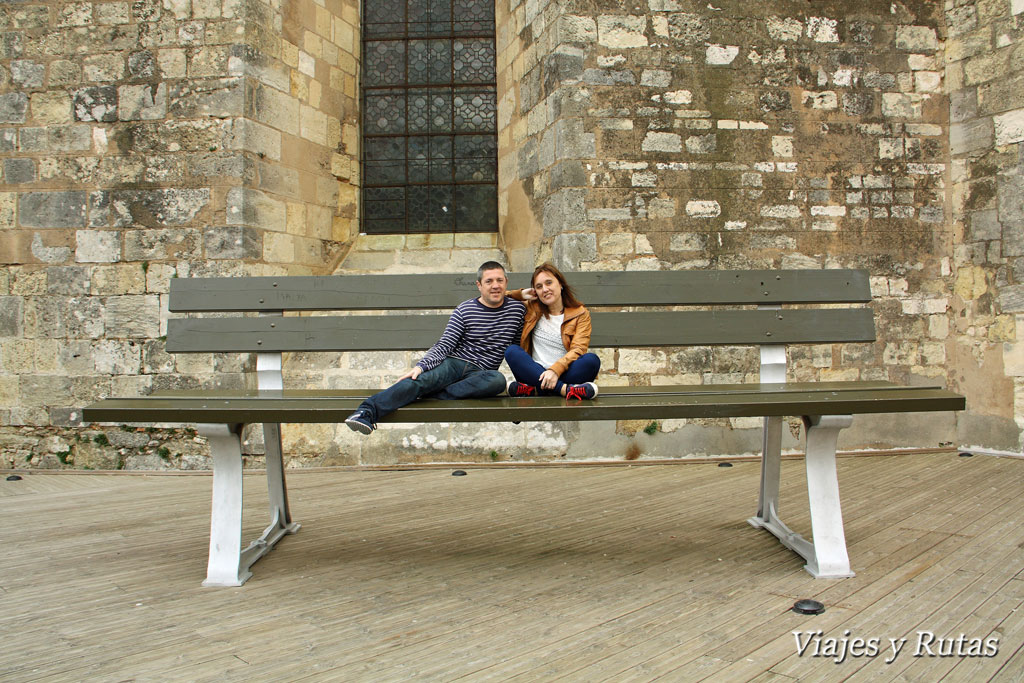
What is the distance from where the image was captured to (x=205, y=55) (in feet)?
18.3

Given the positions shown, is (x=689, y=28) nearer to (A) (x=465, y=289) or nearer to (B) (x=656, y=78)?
(B) (x=656, y=78)

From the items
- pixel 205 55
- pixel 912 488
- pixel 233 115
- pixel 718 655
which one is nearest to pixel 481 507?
pixel 718 655

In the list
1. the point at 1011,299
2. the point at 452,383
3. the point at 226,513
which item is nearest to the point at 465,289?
the point at 452,383

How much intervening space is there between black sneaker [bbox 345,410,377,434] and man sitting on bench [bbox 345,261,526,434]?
0.34 ft

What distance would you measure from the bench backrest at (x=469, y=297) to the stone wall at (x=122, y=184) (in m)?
1.89

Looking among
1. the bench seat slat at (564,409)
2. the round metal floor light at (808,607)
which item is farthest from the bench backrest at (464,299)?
the round metal floor light at (808,607)

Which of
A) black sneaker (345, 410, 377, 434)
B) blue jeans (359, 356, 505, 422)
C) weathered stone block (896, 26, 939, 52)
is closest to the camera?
black sneaker (345, 410, 377, 434)

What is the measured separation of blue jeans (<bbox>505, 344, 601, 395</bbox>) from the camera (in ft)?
10.9

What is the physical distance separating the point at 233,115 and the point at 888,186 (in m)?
4.54

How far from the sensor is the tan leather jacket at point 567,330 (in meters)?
3.35

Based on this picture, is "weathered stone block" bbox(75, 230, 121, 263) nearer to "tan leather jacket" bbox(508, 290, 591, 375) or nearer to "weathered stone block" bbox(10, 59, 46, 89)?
"weathered stone block" bbox(10, 59, 46, 89)

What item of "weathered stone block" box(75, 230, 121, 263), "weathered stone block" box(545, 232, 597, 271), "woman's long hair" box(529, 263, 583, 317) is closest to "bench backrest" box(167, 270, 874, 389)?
"woman's long hair" box(529, 263, 583, 317)

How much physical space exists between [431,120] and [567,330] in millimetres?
3564

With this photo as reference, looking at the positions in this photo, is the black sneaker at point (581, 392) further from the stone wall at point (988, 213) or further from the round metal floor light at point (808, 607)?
the stone wall at point (988, 213)
